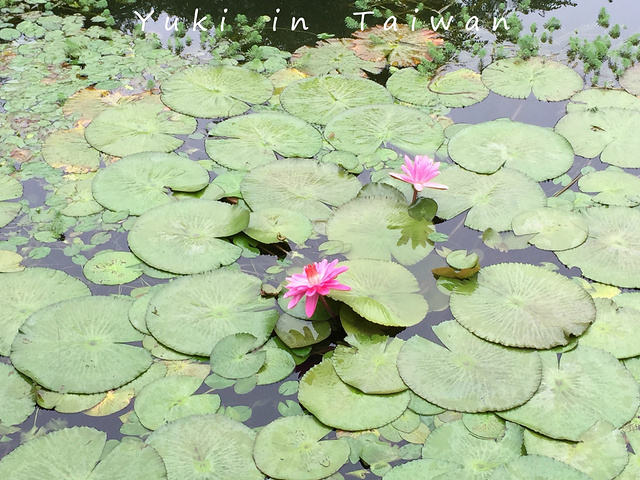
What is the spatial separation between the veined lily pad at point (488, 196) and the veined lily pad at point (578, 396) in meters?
0.79

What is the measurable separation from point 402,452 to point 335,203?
134cm

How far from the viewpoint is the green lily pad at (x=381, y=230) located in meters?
2.85

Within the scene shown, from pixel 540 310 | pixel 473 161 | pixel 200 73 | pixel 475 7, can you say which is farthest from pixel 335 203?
pixel 475 7

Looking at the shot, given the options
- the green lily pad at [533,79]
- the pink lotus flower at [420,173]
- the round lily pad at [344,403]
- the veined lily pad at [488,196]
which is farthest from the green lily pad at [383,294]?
the green lily pad at [533,79]

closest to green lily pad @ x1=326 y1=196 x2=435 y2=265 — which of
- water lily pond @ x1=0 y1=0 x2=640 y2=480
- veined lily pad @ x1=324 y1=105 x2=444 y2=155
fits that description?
water lily pond @ x1=0 y1=0 x2=640 y2=480

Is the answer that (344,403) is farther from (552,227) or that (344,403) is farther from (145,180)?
(145,180)

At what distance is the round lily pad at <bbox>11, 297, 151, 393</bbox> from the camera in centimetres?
234

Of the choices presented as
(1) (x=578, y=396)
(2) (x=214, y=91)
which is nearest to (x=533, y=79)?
(2) (x=214, y=91)

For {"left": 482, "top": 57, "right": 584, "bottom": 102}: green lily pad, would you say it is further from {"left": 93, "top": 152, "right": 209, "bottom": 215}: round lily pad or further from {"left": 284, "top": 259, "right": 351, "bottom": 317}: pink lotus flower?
{"left": 284, "top": 259, "right": 351, "bottom": 317}: pink lotus flower

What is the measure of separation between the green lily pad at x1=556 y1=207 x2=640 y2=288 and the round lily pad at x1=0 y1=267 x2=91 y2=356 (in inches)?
85.3

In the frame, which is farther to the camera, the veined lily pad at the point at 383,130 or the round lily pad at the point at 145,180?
the veined lily pad at the point at 383,130

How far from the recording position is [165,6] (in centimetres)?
509

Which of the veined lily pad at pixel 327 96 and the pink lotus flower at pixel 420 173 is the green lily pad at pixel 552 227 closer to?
the pink lotus flower at pixel 420 173

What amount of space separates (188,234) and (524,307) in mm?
1500
